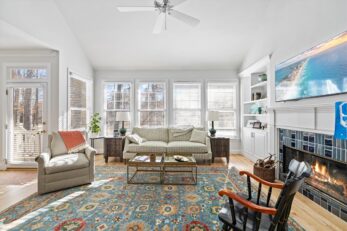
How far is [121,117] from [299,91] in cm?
397

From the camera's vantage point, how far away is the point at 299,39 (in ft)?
9.74

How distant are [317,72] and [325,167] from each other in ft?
4.33

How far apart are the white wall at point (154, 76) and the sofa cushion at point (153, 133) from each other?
1520 mm

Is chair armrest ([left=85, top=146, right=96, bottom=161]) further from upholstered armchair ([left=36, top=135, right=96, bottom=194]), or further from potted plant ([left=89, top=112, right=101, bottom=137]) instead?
potted plant ([left=89, top=112, right=101, bottom=137])

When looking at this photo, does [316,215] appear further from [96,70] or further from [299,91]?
[96,70]

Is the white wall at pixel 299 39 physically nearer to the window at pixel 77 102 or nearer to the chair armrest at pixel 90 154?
the chair armrest at pixel 90 154

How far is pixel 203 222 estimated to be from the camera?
7.07 ft

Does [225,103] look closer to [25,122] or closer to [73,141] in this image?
[73,141]

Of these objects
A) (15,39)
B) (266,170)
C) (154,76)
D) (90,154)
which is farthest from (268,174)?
(15,39)

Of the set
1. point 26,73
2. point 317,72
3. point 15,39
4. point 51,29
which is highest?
point 51,29

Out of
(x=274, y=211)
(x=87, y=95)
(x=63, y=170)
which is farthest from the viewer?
(x=87, y=95)

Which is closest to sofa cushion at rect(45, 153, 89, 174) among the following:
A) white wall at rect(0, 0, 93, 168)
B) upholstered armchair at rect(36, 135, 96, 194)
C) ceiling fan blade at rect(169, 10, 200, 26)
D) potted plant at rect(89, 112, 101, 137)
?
upholstered armchair at rect(36, 135, 96, 194)

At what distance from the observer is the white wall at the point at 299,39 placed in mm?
2350

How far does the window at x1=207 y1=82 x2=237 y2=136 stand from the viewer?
5703 mm
